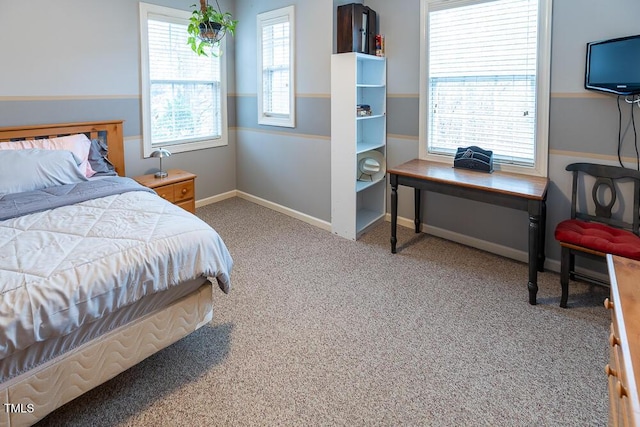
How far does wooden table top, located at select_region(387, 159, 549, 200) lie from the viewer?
2.75m

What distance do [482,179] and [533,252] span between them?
0.68 m

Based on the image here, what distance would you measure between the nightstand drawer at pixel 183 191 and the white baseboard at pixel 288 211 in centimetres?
104

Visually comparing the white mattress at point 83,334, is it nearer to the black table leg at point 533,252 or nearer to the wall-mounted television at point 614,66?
the black table leg at point 533,252

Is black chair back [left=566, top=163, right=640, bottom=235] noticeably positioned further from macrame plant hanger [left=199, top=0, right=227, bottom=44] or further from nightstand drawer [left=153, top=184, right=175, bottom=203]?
nightstand drawer [left=153, top=184, right=175, bottom=203]

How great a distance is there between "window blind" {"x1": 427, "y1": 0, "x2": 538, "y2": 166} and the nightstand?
2.44 metres

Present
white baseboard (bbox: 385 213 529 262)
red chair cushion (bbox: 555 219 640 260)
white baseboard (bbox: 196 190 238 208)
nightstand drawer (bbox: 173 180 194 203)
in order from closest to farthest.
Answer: red chair cushion (bbox: 555 219 640 260) → white baseboard (bbox: 385 213 529 262) → nightstand drawer (bbox: 173 180 194 203) → white baseboard (bbox: 196 190 238 208)

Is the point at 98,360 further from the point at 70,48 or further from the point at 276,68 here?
the point at 276,68

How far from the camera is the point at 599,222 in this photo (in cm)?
287

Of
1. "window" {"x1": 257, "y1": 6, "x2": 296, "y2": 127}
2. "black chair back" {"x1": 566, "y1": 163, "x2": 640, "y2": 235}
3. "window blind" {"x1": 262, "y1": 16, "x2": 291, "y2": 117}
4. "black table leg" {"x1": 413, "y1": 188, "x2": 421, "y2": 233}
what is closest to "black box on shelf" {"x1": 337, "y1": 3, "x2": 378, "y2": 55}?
"window" {"x1": 257, "y1": 6, "x2": 296, "y2": 127}

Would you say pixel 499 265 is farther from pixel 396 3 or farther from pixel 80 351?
pixel 80 351

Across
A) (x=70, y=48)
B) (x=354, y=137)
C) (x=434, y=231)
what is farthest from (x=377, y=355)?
(x=70, y=48)

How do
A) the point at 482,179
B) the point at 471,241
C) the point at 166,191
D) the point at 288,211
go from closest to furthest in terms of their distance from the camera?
1. the point at 482,179
2. the point at 471,241
3. the point at 166,191
4. the point at 288,211

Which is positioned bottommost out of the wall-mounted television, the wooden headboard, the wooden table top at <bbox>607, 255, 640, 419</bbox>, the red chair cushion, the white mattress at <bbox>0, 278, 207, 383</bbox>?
the white mattress at <bbox>0, 278, 207, 383</bbox>

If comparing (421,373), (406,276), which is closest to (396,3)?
(406,276)
